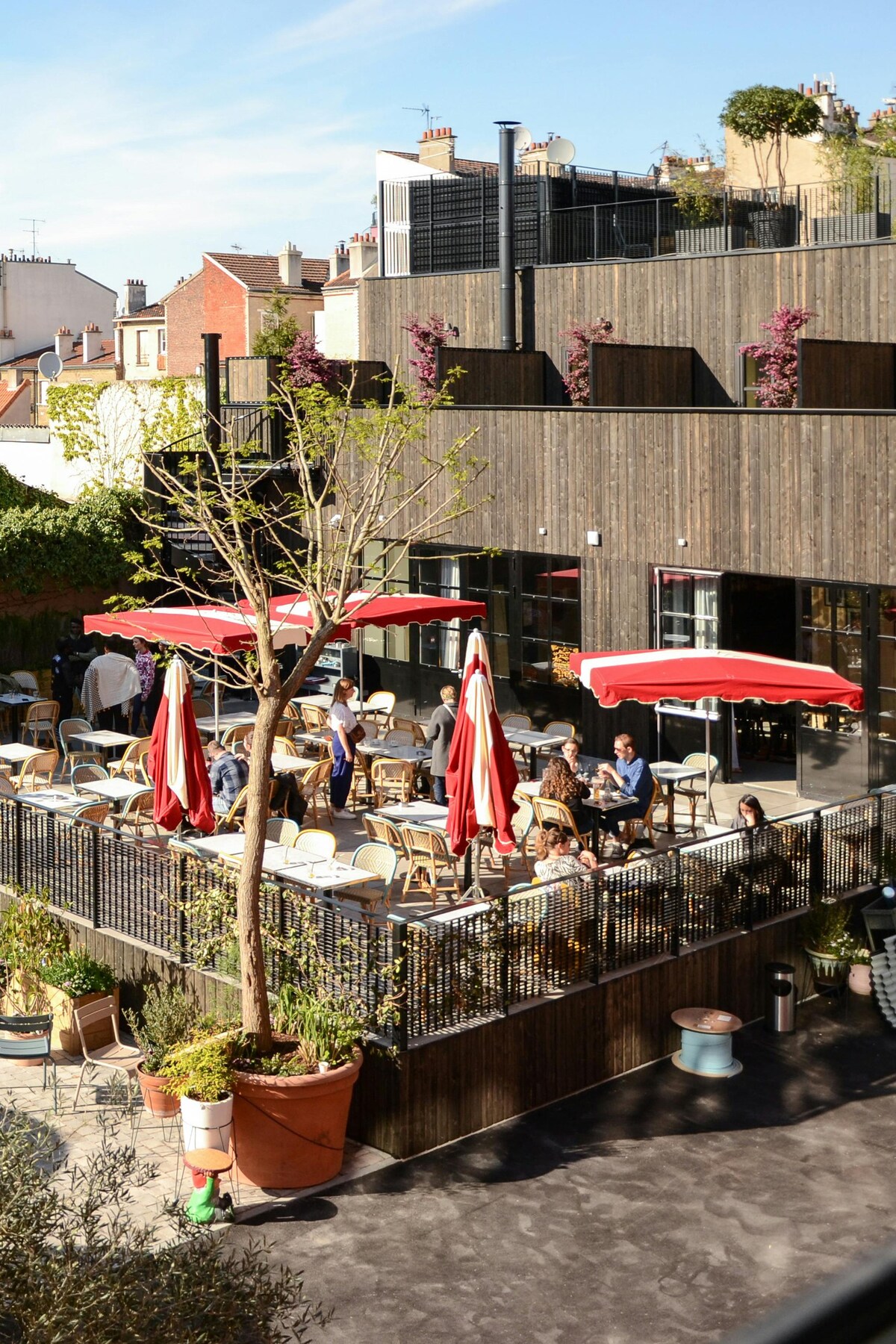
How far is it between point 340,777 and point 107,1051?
5.74 m

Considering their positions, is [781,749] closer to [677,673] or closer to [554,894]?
[677,673]

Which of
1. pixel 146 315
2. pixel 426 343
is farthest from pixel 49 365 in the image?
pixel 426 343

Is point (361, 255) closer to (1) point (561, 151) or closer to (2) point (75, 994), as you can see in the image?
(1) point (561, 151)

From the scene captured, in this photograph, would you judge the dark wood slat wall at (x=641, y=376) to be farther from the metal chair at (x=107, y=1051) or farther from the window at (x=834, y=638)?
the metal chair at (x=107, y=1051)

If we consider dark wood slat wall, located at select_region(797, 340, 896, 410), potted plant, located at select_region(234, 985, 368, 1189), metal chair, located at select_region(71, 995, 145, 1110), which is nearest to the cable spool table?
potted plant, located at select_region(234, 985, 368, 1189)

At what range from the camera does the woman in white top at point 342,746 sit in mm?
16000

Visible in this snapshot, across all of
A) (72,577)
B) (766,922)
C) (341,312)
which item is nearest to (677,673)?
(766,922)

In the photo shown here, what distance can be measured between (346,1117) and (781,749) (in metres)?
11.9

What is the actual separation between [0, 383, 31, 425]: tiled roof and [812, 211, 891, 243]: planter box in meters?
40.1

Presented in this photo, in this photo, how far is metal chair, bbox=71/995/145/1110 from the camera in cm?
1058

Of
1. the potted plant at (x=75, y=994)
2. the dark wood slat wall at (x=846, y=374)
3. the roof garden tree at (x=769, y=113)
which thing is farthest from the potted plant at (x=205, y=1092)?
the roof garden tree at (x=769, y=113)

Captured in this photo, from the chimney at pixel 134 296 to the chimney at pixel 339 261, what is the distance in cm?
1299

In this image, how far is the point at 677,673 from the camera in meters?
13.4

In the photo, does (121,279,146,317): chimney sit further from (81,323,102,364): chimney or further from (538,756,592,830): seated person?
(538,756,592,830): seated person
